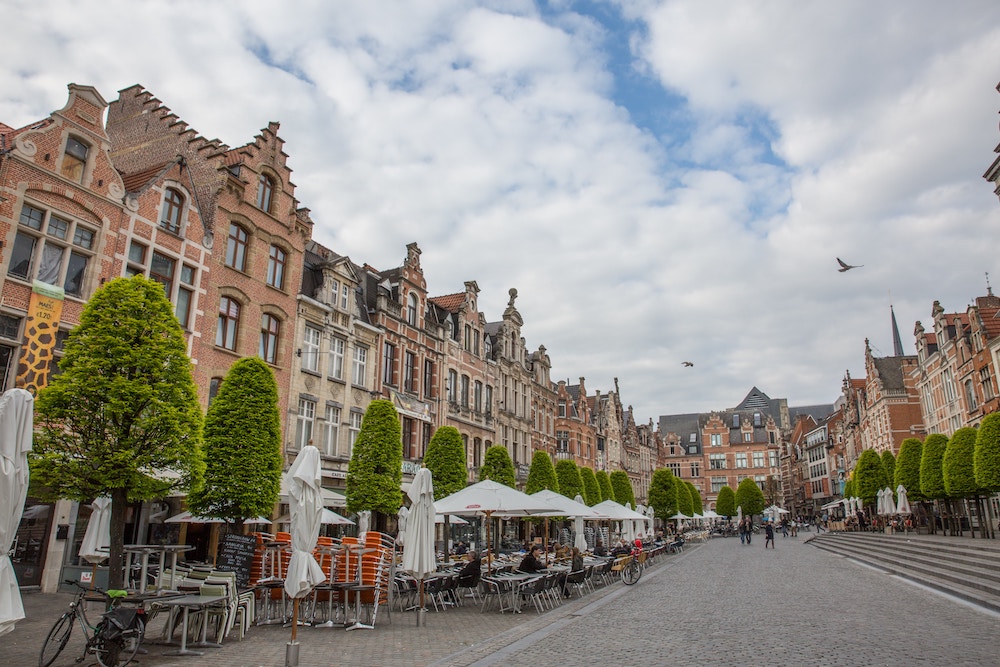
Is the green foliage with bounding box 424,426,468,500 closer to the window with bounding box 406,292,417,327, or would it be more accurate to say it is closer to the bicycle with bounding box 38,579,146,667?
the window with bounding box 406,292,417,327

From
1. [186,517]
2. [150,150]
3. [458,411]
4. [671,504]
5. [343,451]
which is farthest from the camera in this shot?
[671,504]

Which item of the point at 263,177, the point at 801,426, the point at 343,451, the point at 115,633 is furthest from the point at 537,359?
the point at 801,426

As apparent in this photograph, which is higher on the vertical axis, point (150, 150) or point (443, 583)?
point (150, 150)

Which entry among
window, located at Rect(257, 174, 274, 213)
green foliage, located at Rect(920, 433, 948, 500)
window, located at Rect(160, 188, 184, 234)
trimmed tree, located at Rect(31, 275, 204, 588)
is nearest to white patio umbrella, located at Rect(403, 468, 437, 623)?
trimmed tree, located at Rect(31, 275, 204, 588)

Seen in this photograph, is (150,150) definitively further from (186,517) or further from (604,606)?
(604,606)

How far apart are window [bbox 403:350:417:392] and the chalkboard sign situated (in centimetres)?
1926

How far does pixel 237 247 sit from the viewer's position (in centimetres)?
2417

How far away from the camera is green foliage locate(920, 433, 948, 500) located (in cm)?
3566

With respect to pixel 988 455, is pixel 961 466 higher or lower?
lower

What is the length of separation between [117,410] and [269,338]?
13633mm

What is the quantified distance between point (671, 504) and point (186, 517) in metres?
44.0

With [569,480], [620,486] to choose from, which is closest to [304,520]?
[569,480]

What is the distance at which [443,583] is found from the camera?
15219 millimetres

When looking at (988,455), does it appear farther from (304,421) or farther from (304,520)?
(304,520)
